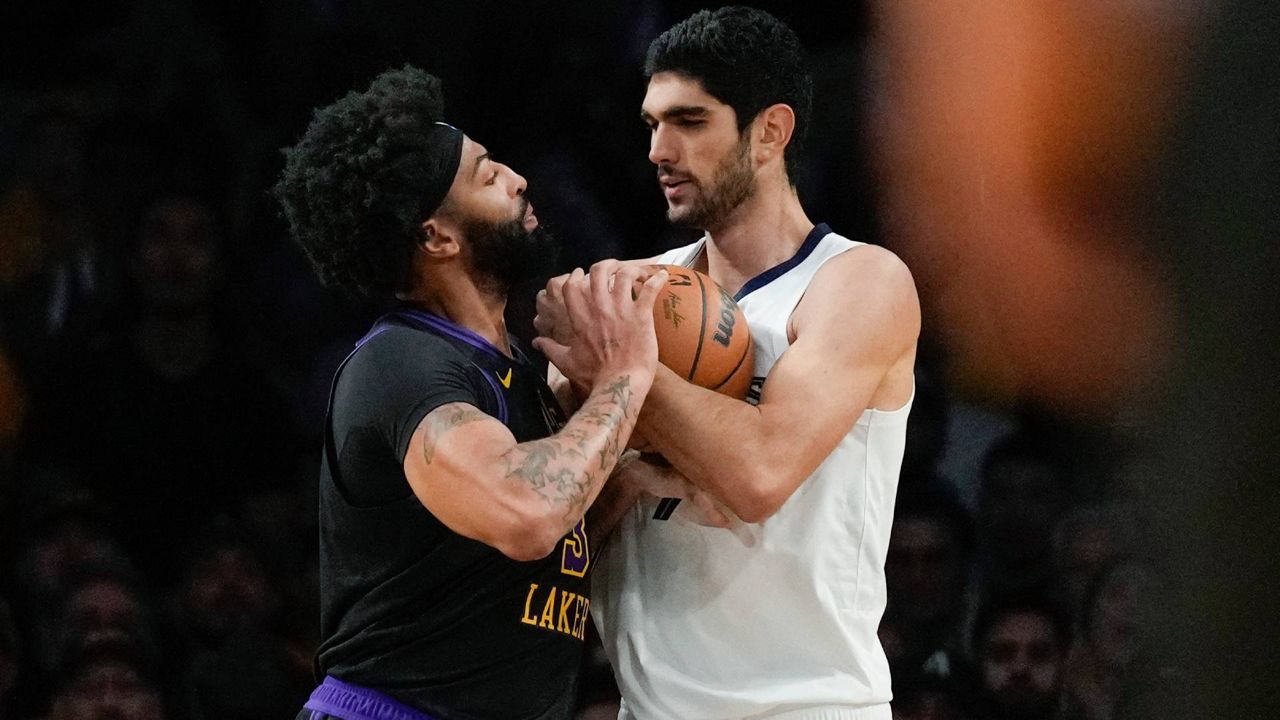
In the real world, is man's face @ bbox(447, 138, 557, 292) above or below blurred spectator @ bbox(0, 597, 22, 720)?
above

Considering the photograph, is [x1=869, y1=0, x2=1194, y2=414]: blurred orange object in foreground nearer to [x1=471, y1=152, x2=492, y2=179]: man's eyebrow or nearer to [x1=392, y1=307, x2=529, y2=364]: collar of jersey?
[x1=471, y1=152, x2=492, y2=179]: man's eyebrow

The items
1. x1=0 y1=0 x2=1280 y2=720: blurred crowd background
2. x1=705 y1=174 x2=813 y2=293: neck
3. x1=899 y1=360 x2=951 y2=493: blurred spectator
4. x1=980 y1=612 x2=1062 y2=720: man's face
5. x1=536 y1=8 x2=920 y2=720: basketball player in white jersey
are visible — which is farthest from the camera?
x1=899 y1=360 x2=951 y2=493: blurred spectator

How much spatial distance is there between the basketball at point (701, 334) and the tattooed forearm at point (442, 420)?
45 centimetres

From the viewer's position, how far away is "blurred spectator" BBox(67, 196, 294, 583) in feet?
14.7

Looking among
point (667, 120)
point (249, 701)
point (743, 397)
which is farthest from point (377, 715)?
point (249, 701)

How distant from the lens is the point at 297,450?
4.61m

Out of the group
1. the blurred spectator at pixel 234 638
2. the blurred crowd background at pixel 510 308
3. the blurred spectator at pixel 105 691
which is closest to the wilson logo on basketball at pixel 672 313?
the blurred crowd background at pixel 510 308

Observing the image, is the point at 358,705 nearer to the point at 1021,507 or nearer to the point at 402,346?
the point at 402,346

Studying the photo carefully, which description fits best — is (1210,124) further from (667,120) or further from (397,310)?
(667,120)

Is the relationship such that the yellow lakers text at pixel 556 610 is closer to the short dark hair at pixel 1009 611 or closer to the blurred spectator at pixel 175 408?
the blurred spectator at pixel 175 408

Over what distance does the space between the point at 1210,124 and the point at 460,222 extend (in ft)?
5.70

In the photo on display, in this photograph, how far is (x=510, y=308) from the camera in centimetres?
485

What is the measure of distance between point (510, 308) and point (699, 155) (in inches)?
71.2

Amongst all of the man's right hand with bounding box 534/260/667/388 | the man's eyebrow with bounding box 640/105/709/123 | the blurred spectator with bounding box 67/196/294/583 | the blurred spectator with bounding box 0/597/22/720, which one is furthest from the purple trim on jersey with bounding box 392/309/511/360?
the blurred spectator with bounding box 0/597/22/720
